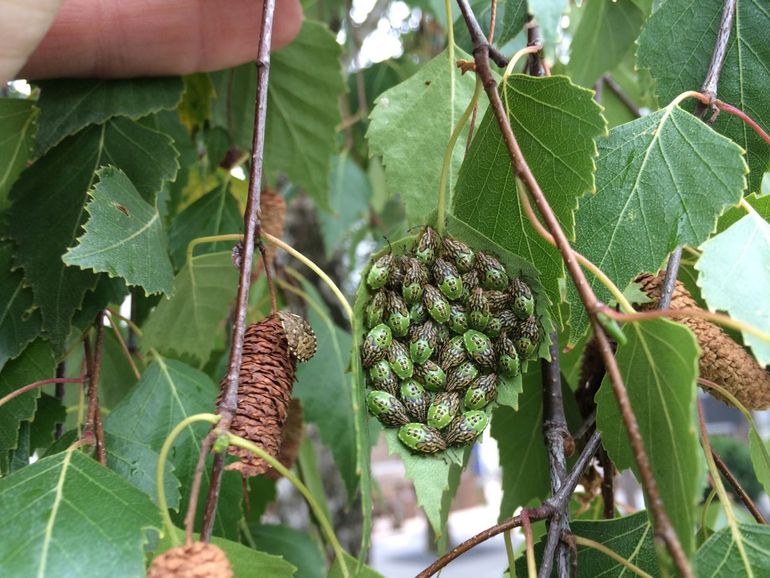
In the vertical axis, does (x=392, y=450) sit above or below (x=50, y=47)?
below

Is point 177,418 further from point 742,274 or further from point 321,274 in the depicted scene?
point 742,274

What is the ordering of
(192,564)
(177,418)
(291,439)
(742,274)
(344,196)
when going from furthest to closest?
(344,196) → (291,439) → (177,418) → (742,274) → (192,564)

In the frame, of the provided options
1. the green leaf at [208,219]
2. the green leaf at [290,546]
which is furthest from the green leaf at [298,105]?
the green leaf at [290,546]

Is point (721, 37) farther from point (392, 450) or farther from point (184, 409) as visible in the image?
point (184, 409)

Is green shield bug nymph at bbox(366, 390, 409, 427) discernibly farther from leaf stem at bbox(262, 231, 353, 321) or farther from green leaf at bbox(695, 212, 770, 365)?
green leaf at bbox(695, 212, 770, 365)

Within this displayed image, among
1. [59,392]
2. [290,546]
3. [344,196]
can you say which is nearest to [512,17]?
[59,392]

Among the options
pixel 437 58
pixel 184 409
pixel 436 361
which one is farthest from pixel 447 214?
pixel 184 409

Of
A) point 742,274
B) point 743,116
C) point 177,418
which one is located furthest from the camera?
point 177,418

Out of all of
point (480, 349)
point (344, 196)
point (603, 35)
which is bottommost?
point (480, 349)
